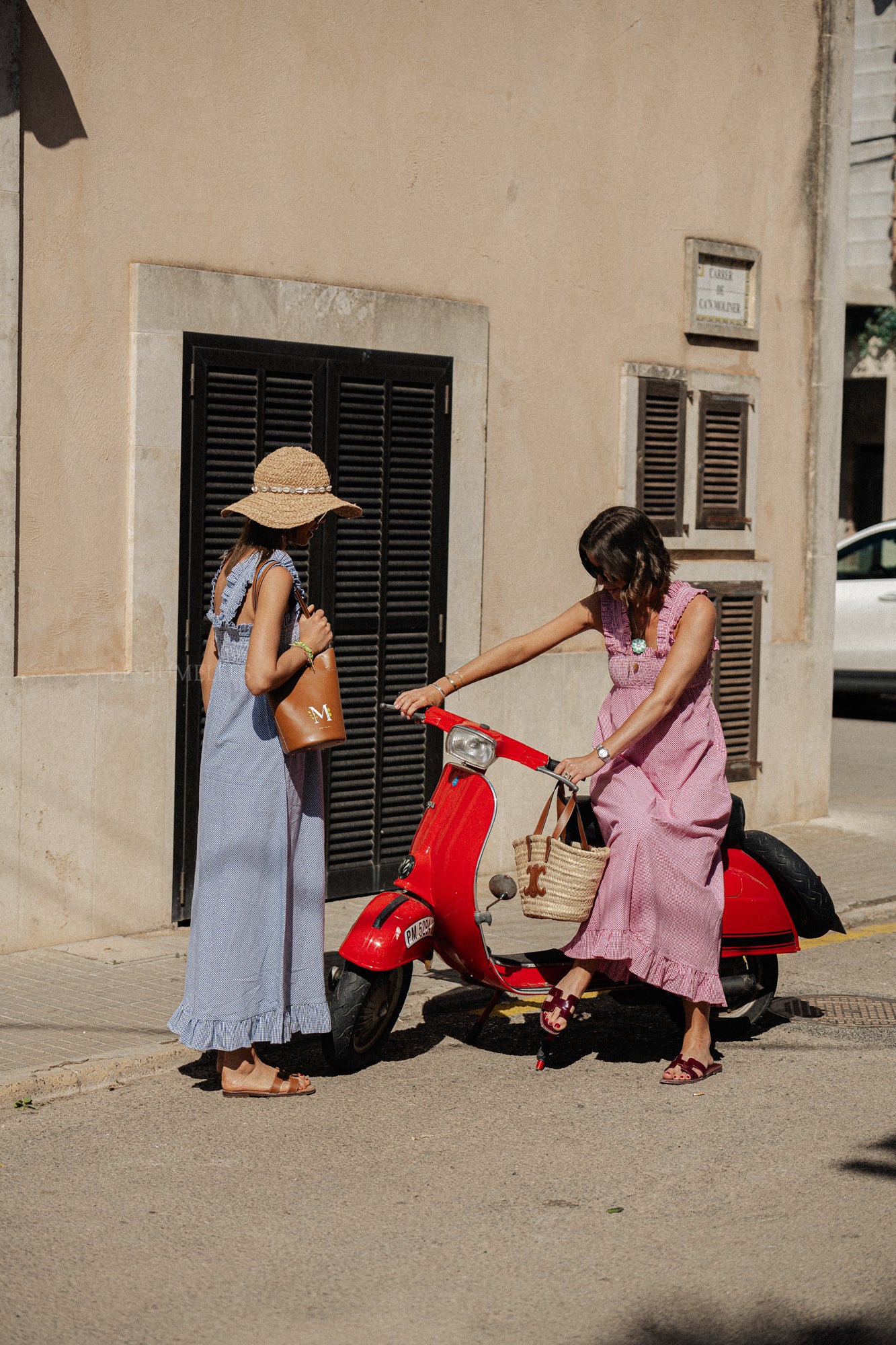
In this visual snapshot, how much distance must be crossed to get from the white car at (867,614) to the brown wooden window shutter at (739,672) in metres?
6.73

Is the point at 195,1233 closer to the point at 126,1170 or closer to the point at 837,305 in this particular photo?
the point at 126,1170

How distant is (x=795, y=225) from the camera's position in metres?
10.9

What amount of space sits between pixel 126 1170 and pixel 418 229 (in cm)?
523

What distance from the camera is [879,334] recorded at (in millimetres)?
22828

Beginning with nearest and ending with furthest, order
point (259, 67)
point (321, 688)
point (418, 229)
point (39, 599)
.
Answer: point (321, 688) → point (39, 599) → point (259, 67) → point (418, 229)

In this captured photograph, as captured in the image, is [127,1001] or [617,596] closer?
[617,596]

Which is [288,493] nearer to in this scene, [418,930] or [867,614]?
[418,930]

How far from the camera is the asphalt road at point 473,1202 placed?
3.99 meters

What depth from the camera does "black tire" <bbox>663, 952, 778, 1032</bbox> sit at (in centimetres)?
630

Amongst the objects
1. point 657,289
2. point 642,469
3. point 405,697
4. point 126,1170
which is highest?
point 657,289

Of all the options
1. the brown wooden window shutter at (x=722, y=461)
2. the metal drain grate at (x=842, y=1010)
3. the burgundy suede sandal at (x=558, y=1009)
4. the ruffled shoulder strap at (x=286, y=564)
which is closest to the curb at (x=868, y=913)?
the metal drain grate at (x=842, y=1010)

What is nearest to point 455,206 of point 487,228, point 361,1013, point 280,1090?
point 487,228

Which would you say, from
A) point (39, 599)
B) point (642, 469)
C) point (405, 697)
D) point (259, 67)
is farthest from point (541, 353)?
point (405, 697)

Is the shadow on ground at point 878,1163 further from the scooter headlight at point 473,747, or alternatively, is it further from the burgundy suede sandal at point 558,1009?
the scooter headlight at point 473,747
